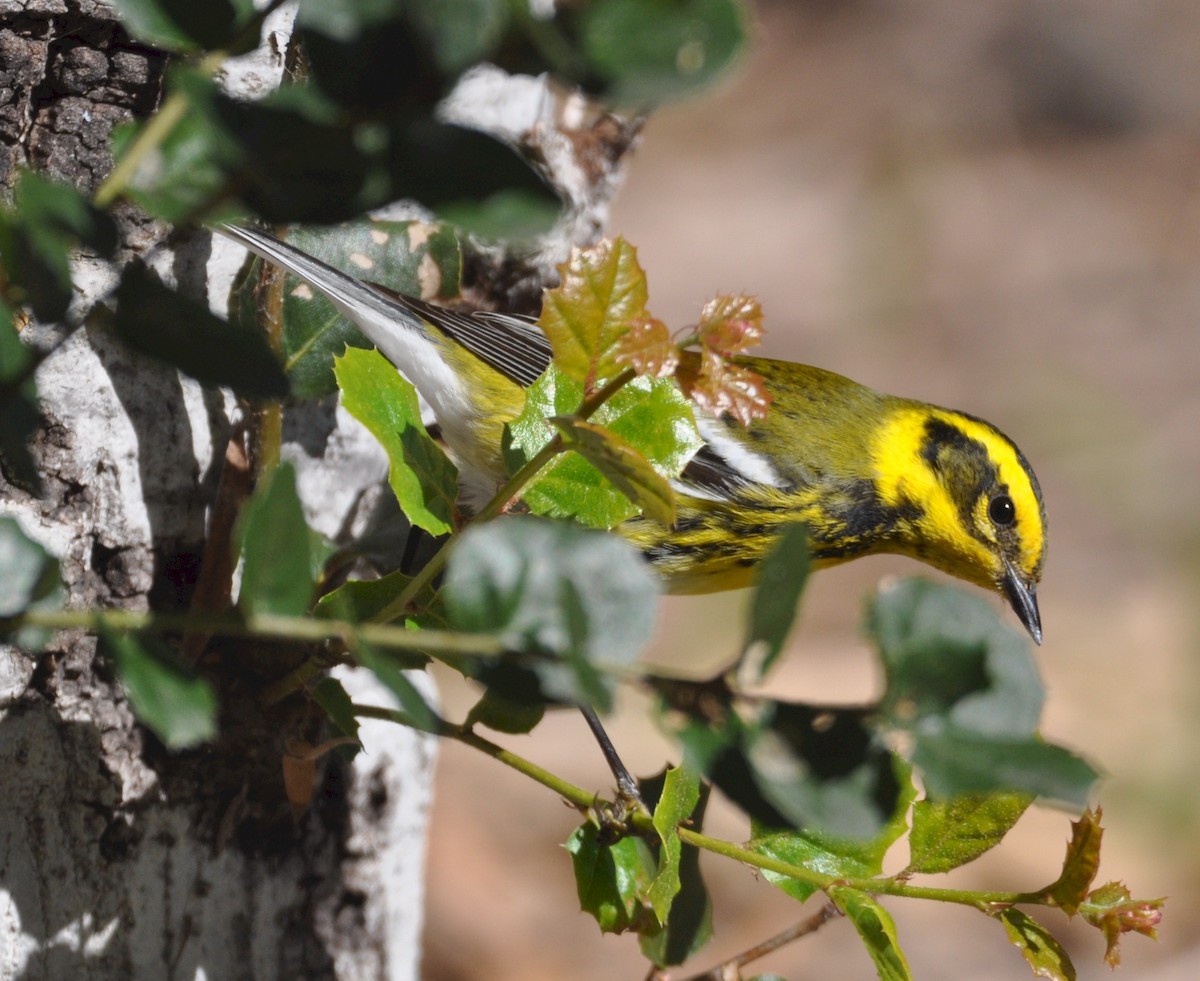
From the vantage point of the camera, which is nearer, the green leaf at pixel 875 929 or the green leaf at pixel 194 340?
the green leaf at pixel 194 340

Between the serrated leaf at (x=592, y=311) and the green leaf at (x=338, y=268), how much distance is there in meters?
0.67

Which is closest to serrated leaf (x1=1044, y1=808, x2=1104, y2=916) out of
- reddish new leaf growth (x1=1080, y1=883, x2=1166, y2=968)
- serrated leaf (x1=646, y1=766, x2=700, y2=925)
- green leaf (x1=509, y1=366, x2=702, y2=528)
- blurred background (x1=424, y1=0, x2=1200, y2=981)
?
reddish new leaf growth (x1=1080, y1=883, x2=1166, y2=968)

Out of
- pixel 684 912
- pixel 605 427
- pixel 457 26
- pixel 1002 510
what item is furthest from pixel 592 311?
pixel 1002 510

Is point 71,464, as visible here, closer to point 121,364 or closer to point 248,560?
point 121,364

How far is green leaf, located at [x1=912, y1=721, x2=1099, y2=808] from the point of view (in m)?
0.57

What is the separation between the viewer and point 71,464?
4.59ft

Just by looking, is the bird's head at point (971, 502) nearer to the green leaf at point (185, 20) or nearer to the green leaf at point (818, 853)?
the green leaf at point (818, 853)

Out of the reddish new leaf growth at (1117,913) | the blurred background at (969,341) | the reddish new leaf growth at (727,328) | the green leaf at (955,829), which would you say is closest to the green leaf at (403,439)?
the reddish new leaf growth at (727,328)

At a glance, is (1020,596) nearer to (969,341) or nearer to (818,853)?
(818,853)

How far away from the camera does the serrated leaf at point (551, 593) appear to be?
60 cm

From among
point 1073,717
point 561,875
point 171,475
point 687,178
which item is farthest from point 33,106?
point 687,178

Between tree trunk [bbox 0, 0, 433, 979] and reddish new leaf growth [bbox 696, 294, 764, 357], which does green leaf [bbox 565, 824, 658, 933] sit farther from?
reddish new leaf growth [bbox 696, 294, 764, 357]

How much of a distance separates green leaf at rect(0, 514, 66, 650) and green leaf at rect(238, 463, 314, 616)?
105mm

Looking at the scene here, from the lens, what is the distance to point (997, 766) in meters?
0.59
